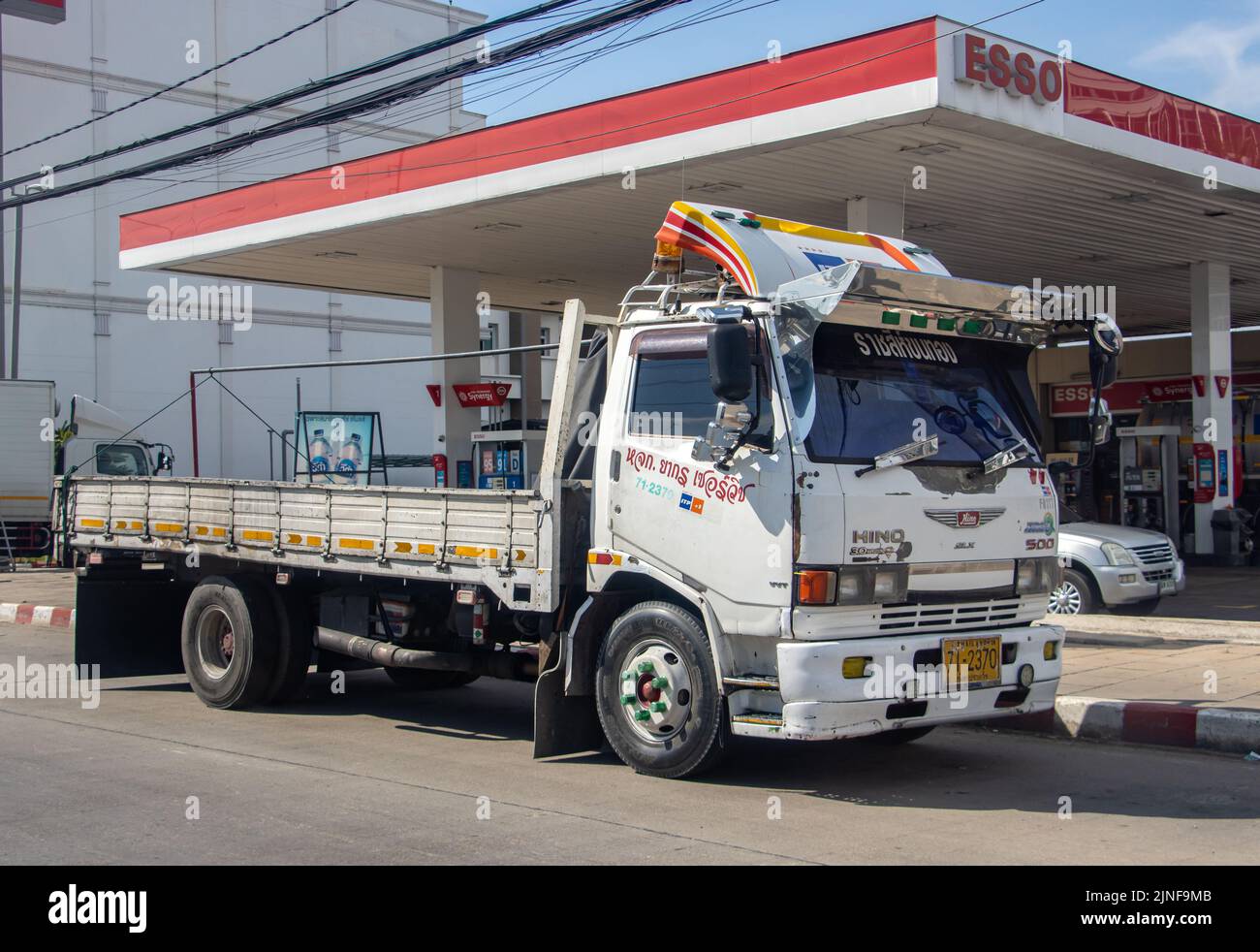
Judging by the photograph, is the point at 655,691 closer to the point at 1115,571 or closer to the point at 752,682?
the point at 752,682

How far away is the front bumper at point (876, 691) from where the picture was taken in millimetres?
6488

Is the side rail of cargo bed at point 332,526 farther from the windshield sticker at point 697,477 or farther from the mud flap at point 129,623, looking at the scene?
the windshield sticker at point 697,477

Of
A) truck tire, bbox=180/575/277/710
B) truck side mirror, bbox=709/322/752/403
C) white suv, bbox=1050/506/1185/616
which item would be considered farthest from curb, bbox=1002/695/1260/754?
truck tire, bbox=180/575/277/710

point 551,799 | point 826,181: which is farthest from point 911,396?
point 826,181

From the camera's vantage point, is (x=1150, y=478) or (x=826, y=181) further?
(x=1150, y=478)

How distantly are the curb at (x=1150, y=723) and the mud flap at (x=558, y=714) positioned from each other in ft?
8.72

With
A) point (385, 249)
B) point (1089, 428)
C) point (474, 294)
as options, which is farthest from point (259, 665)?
point (474, 294)

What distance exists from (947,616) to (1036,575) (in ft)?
2.52

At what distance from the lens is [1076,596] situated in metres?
14.3

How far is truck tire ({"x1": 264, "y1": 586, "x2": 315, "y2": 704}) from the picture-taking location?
32.5 ft

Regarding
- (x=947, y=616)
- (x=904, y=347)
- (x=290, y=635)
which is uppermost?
(x=904, y=347)

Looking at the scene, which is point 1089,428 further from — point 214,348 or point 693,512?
point 214,348

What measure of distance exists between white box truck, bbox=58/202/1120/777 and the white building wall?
2046 centimetres

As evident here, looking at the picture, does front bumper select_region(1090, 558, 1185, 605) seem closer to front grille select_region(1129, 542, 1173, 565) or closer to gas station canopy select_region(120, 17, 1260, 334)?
front grille select_region(1129, 542, 1173, 565)
